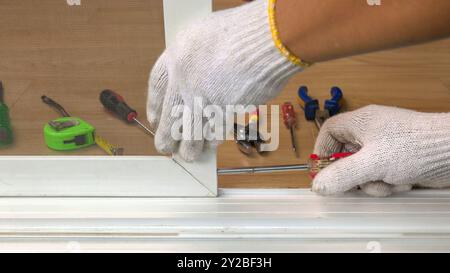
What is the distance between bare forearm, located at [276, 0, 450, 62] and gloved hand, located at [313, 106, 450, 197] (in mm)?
186

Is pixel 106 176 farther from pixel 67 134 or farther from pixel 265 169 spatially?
pixel 265 169

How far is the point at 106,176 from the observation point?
590 millimetres

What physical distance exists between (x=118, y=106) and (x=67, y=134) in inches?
3.2

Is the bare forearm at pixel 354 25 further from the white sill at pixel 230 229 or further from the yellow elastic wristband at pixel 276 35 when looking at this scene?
→ the white sill at pixel 230 229

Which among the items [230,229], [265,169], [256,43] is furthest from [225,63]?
[265,169]

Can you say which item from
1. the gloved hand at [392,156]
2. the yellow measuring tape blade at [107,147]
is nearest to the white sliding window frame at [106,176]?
the yellow measuring tape blade at [107,147]

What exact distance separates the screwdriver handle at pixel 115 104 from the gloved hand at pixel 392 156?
279mm

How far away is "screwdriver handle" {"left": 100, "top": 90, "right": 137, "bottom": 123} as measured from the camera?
0.58 metres

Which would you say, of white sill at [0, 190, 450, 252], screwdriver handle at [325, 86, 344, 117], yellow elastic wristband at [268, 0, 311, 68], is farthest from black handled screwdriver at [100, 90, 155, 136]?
screwdriver handle at [325, 86, 344, 117]

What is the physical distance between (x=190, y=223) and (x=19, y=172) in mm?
256

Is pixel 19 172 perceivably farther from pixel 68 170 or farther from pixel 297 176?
pixel 297 176

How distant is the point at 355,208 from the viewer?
0.56 meters

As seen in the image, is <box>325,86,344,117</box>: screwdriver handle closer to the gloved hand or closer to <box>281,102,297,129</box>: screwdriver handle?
<box>281,102,297,129</box>: screwdriver handle
